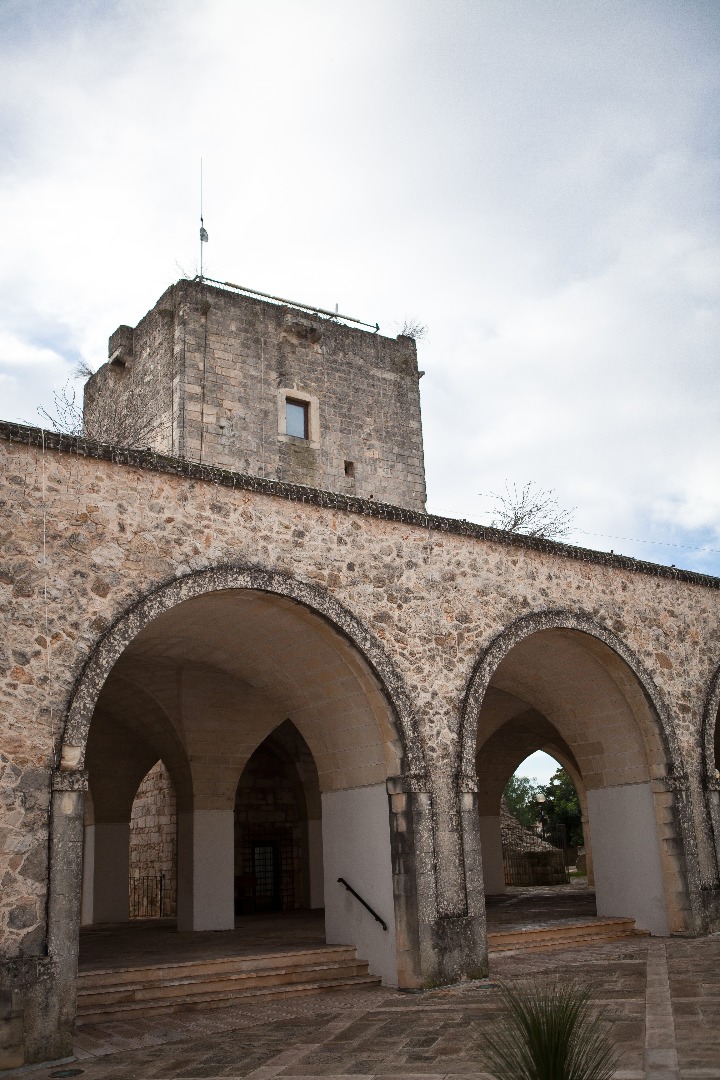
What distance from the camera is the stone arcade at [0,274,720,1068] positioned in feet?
21.6

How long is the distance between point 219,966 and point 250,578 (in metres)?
3.45

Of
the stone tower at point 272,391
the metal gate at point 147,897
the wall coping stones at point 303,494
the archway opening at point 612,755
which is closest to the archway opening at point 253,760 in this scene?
the wall coping stones at point 303,494

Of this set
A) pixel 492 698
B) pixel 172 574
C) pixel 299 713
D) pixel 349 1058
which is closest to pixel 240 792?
pixel 492 698

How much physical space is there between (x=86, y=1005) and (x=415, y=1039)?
275 centimetres

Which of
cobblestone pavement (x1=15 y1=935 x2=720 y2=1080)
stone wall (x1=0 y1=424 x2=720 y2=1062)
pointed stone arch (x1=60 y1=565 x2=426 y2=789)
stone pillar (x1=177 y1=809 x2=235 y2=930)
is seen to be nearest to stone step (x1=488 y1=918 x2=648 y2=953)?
stone wall (x1=0 y1=424 x2=720 y2=1062)

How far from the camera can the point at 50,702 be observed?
6.62 meters

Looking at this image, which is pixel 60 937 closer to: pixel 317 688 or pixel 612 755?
pixel 317 688

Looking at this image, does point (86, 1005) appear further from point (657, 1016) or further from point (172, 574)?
point (657, 1016)

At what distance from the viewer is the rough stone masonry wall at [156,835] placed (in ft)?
52.1

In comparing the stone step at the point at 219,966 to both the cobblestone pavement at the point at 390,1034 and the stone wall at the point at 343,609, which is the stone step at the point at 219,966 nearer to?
the cobblestone pavement at the point at 390,1034

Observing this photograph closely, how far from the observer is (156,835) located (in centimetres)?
1655

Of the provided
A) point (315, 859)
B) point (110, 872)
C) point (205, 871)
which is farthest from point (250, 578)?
point (315, 859)

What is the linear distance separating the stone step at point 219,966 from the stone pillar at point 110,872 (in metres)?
5.76

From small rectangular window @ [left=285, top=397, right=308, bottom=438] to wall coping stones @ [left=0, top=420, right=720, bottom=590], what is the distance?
675 centimetres
